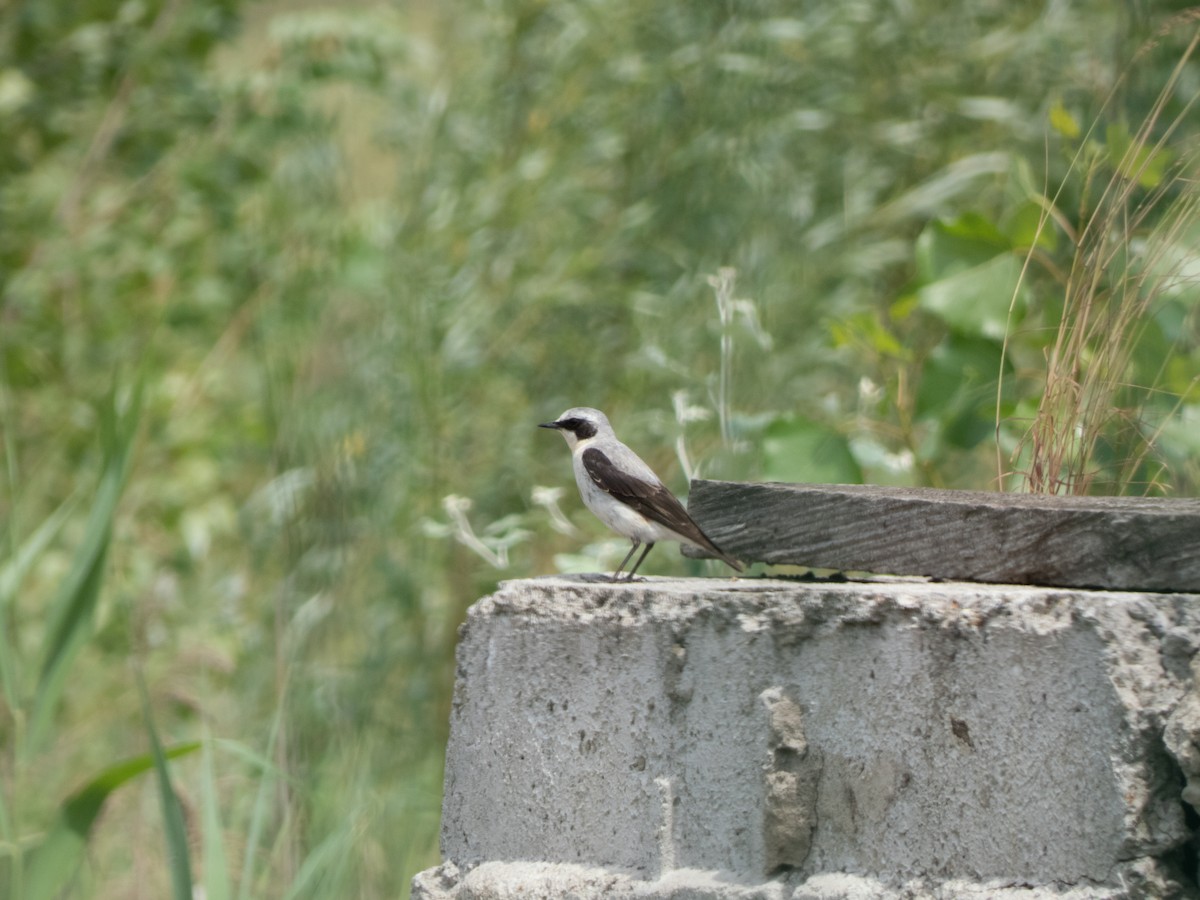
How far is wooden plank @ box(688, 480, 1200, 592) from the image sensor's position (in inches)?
64.0

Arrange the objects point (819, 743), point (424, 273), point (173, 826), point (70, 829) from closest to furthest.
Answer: point (819, 743)
point (173, 826)
point (70, 829)
point (424, 273)

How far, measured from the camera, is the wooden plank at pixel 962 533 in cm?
163

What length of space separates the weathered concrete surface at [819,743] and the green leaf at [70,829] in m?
0.65

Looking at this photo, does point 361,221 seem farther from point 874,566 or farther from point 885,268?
point 874,566

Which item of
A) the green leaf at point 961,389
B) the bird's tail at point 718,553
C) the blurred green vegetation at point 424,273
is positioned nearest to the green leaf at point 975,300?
the green leaf at point 961,389

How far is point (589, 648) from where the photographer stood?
1840 millimetres

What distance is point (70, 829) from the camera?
2285 mm

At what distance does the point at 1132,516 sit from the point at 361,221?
16.4 ft

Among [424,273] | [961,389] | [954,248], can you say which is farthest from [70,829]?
[424,273]

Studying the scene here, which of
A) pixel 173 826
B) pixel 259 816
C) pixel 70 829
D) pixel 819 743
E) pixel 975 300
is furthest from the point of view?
pixel 975 300

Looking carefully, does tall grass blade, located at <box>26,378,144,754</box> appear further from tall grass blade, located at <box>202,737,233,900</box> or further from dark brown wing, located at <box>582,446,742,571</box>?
dark brown wing, located at <box>582,446,742,571</box>

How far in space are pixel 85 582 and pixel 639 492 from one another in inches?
41.7

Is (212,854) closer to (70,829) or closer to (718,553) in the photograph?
(70,829)

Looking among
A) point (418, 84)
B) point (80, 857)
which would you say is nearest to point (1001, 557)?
point (80, 857)
